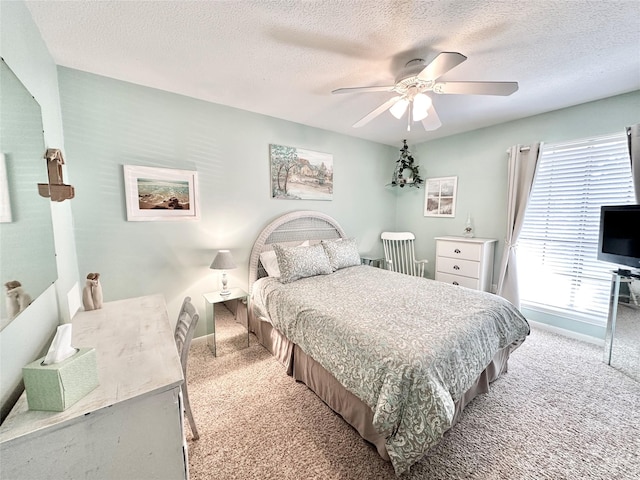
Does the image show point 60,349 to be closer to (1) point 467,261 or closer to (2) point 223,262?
(2) point 223,262

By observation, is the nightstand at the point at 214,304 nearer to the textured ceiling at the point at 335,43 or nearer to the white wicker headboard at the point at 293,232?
the white wicker headboard at the point at 293,232

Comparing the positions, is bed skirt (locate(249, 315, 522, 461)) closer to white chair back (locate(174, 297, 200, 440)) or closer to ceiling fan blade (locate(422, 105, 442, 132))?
white chair back (locate(174, 297, 200, 440))

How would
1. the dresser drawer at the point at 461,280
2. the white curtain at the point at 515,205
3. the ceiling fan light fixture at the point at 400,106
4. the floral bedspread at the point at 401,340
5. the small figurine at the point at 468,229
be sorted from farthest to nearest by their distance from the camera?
the small figurine at the point at 468,229, the dresser drawer at the point at 461,280, the white curtain at the point at 515,205, the ceiling fan light fixture at the point at 400,106, the floral bedspread at the point at 401,340

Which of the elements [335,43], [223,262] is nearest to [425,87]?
[335,43]

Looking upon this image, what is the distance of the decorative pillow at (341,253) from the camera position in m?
3.15

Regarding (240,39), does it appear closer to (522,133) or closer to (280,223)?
(280,223)

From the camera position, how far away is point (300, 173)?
3357 mm

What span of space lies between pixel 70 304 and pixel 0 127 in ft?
4.22

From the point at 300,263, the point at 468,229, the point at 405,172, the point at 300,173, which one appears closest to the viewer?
the point at 300,263

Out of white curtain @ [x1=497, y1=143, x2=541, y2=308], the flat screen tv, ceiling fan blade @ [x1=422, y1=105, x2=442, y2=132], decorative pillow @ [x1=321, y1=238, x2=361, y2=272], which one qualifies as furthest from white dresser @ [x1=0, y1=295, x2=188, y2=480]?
white curtain @ [x1=497, y1=143, x2=541, y2=308]

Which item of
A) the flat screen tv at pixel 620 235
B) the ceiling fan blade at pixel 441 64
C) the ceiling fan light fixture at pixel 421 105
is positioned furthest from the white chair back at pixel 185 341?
the flat screen tv at pixel 620 235

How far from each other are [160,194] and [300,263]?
5.06ft

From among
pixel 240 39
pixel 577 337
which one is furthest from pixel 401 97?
pixel 577 337

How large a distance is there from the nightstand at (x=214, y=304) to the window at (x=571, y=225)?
3.46 m
